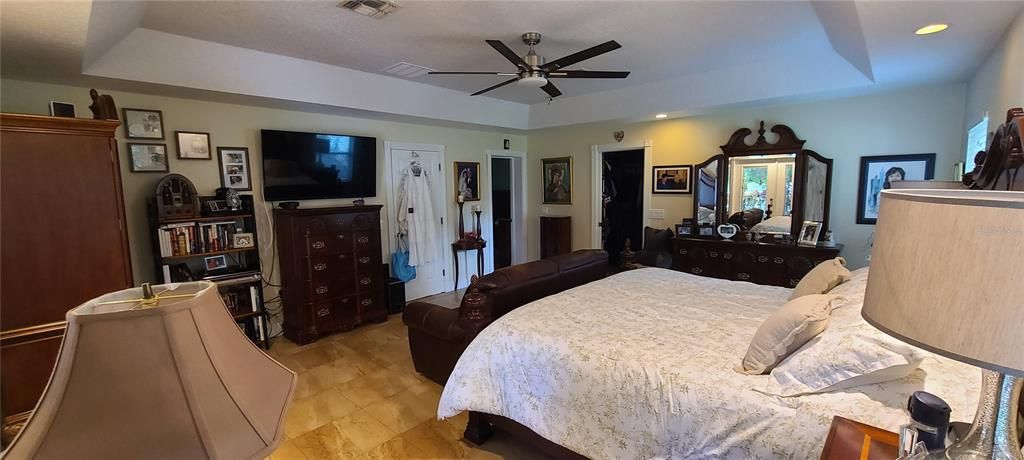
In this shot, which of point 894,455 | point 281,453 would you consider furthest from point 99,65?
point 894,455

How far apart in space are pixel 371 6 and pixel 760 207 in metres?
4.06

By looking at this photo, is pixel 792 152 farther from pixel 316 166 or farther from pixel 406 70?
pixel 316 166

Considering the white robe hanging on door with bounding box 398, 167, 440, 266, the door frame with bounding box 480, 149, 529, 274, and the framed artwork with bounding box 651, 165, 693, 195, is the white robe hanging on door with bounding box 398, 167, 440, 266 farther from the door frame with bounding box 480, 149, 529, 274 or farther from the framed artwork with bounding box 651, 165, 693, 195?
the framed artwork with bounding box 651, 165, 693, 195

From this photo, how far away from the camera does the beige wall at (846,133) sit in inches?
139

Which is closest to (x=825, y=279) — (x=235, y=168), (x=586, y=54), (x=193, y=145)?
(x=586, y=54)

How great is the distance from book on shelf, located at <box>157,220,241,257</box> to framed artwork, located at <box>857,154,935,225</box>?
5467mm

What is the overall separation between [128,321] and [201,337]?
107 mm

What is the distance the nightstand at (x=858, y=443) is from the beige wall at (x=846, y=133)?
140 inches

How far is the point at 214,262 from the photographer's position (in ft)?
11.9

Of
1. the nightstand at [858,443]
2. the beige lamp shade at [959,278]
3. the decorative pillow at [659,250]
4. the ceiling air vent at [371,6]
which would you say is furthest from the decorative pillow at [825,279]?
the ceiling air vent at [371,6]

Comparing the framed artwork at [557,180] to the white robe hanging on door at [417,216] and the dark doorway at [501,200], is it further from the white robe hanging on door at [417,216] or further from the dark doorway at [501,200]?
the white robe hanging on door at [417,216]

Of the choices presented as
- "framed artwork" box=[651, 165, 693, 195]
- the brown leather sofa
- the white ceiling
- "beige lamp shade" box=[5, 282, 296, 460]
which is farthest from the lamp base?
"framed artwork" box=[651, 165, 693, 195]

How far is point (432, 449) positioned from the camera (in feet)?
7.91

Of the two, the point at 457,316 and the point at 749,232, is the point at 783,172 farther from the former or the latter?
the point at 457,316
